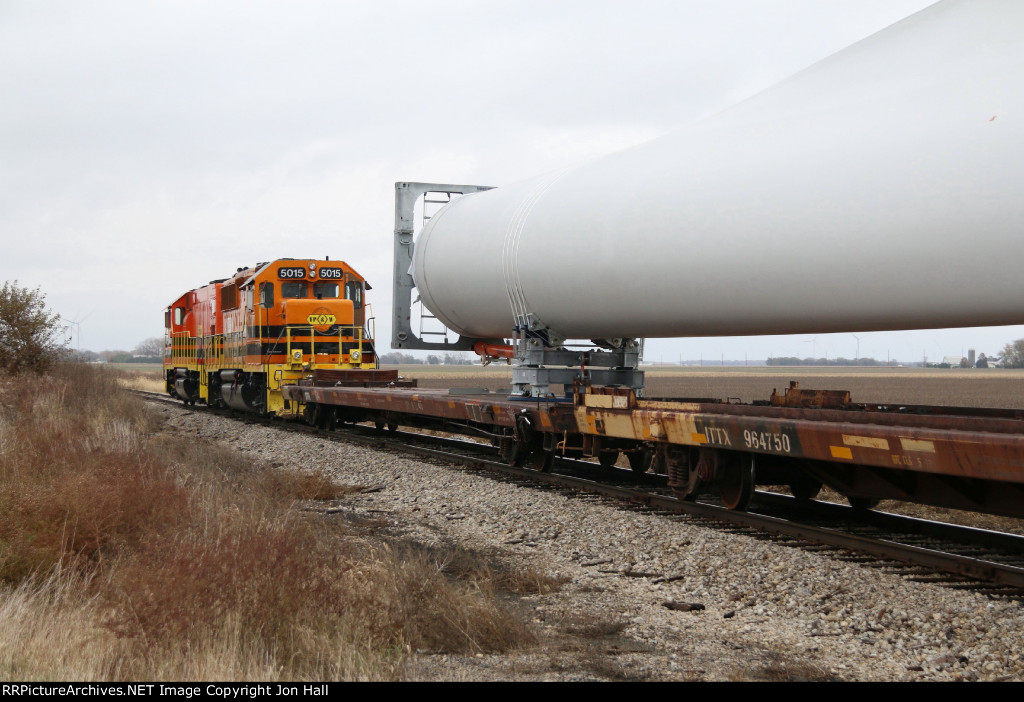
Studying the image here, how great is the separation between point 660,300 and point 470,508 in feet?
11.1

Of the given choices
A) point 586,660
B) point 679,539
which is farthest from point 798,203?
point 586,660

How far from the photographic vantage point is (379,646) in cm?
541

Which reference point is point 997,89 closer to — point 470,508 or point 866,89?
point 866,89

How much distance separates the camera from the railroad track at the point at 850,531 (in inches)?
277

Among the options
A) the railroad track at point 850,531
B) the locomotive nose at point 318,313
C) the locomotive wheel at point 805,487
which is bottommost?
the railroad track at point 850,531

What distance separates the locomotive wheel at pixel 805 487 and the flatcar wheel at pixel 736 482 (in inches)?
22.7

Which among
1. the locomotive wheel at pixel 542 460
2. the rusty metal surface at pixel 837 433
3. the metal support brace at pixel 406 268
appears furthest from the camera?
the metal support brace at pixel 406 268

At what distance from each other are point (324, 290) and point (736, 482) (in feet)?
49.5

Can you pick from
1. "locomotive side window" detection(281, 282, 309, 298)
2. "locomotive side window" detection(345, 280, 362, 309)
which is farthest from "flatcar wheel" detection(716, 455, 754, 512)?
"locomotive side window" detection(345, 280, 362, 309)

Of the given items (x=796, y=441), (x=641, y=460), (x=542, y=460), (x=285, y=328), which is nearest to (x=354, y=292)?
(x=285, y=328)

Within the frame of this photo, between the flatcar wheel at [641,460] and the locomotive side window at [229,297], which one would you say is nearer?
the flatcar wheel at [641,460]

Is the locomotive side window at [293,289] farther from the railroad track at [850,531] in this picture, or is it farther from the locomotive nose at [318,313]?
the railroad track at [850,531]

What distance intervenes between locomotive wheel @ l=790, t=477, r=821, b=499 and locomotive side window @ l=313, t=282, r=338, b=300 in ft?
49.0

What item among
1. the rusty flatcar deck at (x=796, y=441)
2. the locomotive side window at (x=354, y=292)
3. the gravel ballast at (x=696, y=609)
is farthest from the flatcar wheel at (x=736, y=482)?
the locomotive side window at (x=354, y=292)
